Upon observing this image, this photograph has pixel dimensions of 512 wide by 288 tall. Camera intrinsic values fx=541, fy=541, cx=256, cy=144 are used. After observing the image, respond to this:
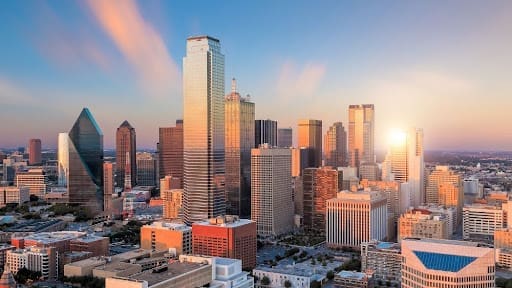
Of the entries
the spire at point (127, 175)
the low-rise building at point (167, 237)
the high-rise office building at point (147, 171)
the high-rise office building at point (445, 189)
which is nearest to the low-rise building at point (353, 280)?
the low-rise building at point (167, 237)

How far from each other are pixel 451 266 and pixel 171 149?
140 ft

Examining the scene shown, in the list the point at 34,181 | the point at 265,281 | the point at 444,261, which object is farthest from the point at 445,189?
the point at 34,181

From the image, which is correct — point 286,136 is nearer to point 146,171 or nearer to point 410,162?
point 146,171

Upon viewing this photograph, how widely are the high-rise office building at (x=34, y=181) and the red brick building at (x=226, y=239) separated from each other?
1200 inches

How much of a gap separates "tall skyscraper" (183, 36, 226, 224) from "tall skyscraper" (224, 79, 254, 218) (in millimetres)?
6132

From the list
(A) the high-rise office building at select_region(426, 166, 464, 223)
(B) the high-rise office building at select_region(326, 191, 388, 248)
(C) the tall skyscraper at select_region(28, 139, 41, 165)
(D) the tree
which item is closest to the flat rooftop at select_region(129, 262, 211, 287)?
(D) the tree

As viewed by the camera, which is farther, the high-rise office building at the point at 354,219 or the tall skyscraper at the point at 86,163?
the tall skyscraper at the point at 86,163

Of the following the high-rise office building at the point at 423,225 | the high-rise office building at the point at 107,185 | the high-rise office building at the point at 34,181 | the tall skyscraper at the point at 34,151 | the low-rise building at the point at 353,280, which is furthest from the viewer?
the tall skyscraper at the point at 34,151

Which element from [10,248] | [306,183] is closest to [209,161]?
[306,183]

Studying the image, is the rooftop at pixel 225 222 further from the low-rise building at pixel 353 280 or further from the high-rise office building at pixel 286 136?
the high-rise office building at pixel 286 136

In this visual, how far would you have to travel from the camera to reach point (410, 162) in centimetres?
4044

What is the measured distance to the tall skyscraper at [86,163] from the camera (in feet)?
133

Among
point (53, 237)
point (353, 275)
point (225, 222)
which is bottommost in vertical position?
point (353, 275)

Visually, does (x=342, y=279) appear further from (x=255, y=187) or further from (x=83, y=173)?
(x=83, y=173)
